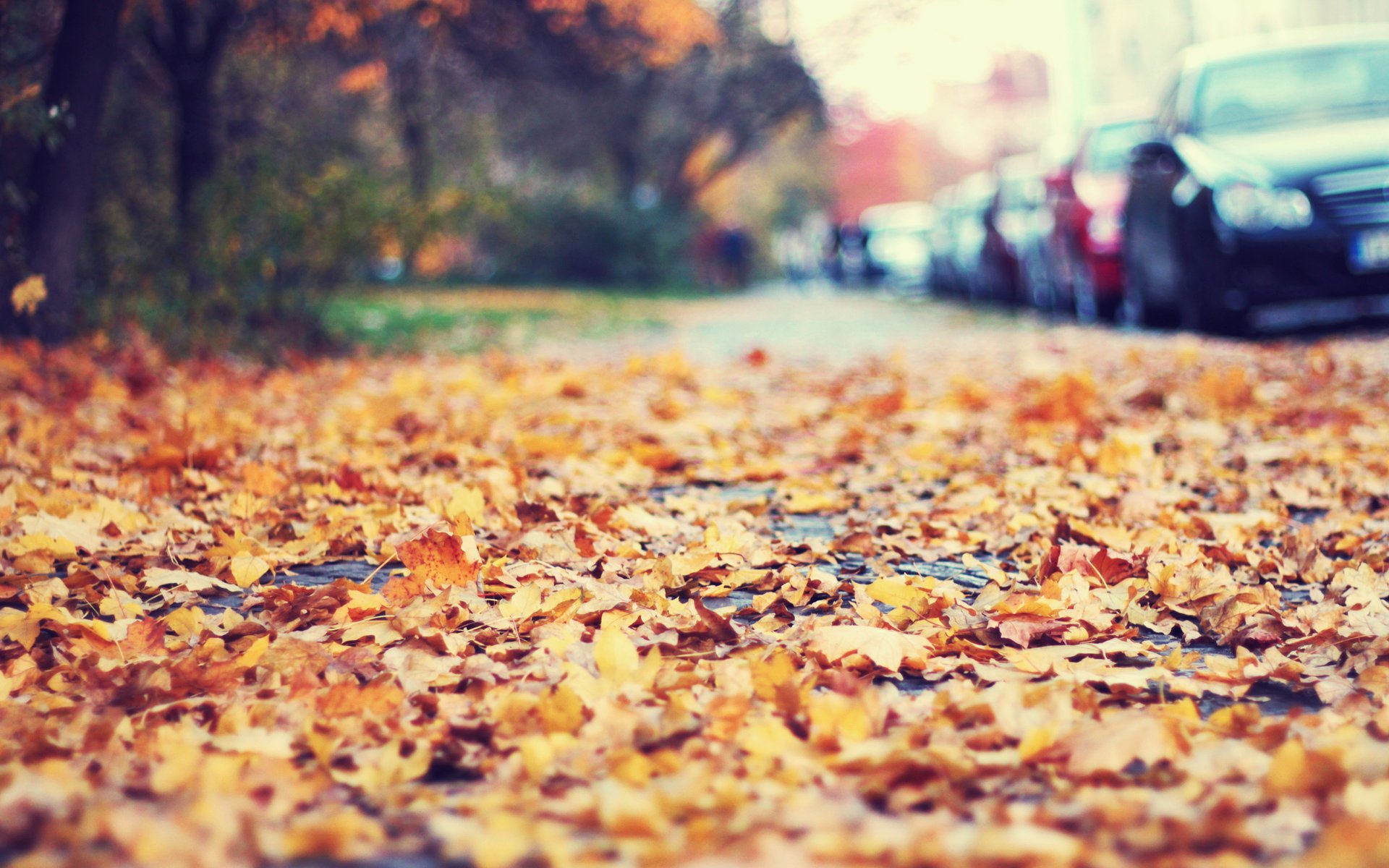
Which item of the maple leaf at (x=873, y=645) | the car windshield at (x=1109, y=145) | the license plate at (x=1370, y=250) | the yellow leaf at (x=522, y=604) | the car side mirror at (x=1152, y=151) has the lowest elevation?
the maple leaf at (x=873, y=645)

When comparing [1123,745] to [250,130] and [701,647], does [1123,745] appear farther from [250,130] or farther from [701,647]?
[250,130]

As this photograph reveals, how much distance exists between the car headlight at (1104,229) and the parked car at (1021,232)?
1.52 m

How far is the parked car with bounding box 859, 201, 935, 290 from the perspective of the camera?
26.9 metres

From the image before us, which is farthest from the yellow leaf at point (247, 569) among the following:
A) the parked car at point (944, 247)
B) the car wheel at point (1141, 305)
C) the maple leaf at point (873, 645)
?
the parked car at point (944, 247)

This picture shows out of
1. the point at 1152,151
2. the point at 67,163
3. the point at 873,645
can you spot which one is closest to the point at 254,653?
the point at 873,645

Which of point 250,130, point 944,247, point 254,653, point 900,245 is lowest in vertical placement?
point 254,653

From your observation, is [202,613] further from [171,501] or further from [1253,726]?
[1253,726]

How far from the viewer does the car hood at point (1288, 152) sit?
311 inches

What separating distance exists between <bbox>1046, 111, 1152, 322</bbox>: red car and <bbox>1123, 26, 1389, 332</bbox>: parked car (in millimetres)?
1472

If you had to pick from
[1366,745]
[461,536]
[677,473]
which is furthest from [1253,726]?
Result: [677,473]

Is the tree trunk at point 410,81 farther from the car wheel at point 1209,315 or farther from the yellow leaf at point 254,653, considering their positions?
the yellow leaf at point 254,653

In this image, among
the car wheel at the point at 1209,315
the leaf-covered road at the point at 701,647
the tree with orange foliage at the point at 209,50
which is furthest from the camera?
the car wheel at the point at 1209,315

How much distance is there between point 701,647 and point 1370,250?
6.53 meters

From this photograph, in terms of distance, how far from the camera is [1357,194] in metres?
7.82
